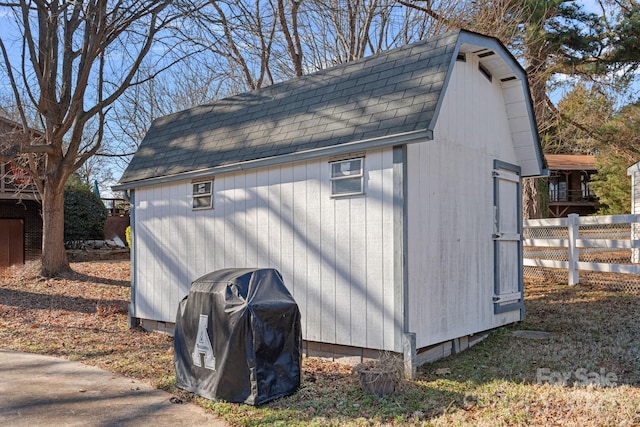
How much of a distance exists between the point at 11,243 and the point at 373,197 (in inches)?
761

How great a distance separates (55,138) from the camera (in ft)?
41.3

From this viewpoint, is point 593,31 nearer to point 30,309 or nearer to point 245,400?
point 245,400

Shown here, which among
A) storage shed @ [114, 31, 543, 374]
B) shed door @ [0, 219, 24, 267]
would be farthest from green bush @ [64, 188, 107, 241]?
storage shed @ [114, 31, 543, 374]

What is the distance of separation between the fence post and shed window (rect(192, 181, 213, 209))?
6656 mm

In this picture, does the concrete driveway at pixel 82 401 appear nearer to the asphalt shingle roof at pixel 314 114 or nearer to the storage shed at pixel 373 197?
the storage shed at pixel 373 197

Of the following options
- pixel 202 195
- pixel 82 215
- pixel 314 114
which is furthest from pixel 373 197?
pixel 82 215

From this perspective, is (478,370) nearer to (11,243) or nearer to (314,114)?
(314,114)

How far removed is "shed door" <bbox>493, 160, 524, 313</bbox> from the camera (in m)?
7.52

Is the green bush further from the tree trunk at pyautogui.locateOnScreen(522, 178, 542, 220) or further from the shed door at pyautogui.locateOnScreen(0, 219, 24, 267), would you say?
the tree trunk at pyautogui.locateOnScreen(522, 178, 542, 220)

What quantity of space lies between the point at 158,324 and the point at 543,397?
608cm

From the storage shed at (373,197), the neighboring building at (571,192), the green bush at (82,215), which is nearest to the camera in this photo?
the storage shed at (373,197)

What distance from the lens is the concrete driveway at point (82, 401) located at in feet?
15.9

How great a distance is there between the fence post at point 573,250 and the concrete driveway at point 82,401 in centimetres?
780

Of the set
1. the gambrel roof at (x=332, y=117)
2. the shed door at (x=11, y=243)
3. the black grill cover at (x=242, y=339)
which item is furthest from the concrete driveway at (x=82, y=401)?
the shed door at (x=11, y=243)
